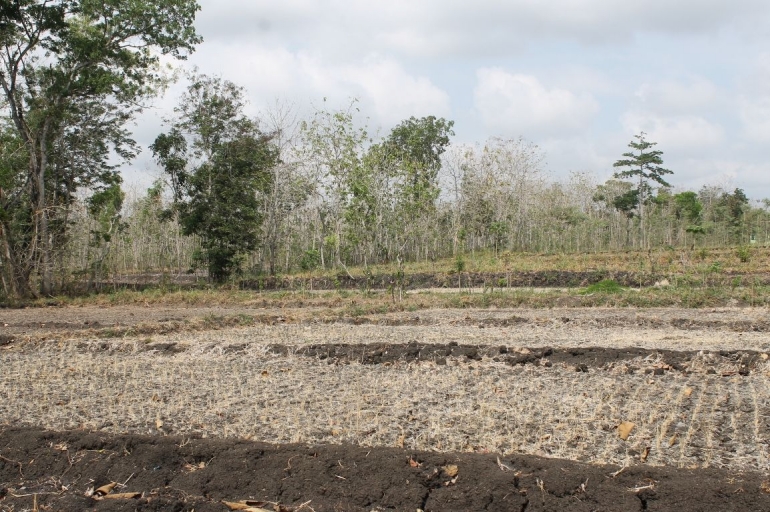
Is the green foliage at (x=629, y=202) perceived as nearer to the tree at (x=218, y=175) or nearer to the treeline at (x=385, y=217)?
the treeline at (x=385, y=217)

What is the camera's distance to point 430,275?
22812 mm

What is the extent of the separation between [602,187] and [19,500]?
133 feet

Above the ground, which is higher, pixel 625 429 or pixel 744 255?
pixel 744 255

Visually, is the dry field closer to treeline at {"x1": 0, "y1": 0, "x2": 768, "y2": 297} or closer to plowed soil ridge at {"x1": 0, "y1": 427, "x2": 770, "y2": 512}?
plowed soil ridge at {"x1": 0, "y1": 427, "x2": 770, "y2": 512}

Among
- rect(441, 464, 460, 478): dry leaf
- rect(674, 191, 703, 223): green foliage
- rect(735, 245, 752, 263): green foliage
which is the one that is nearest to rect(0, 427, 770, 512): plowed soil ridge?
rect(441, 464, 460, 478): dry leaf

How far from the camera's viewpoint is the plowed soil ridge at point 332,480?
12.8ft

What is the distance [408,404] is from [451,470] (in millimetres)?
1817

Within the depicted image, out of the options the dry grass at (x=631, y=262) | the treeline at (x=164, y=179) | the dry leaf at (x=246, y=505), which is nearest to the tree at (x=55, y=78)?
the treeline at (x=164, y=179)

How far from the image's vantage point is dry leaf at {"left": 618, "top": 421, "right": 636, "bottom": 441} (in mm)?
5012

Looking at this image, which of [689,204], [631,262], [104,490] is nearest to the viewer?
[104,490]

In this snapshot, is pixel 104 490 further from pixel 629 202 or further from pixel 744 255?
pixel 629 202

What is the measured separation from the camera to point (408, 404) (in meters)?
6.10

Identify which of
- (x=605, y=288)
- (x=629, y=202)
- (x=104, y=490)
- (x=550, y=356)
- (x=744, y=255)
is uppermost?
(x=629, y=202)

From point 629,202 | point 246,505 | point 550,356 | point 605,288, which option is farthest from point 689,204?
point 246,505
